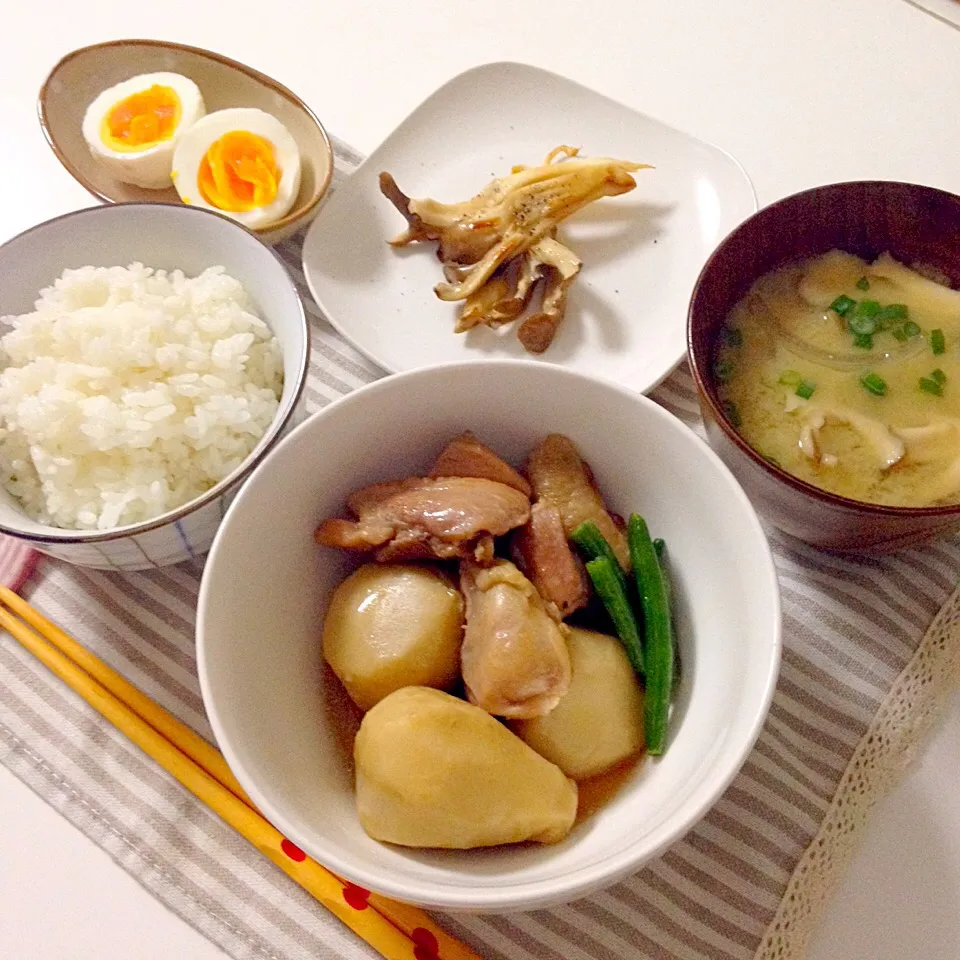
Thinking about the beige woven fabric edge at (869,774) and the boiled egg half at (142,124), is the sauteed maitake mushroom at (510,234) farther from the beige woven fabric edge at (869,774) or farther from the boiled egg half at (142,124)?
the beige woven fabric edge at (869,774)

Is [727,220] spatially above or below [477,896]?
above

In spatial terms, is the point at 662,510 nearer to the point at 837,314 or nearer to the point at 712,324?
the point at 712,324

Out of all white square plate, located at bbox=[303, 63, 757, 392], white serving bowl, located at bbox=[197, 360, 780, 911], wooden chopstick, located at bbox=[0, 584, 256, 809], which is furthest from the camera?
white square plate, located at bbox=[303, 63, 757, 392]

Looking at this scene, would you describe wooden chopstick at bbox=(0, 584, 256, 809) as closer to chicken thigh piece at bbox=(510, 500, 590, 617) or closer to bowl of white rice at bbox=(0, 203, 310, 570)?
bowl of white rice at bbox=(0, 203, 310, 570)

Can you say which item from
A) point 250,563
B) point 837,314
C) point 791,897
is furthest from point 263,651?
point 837,314

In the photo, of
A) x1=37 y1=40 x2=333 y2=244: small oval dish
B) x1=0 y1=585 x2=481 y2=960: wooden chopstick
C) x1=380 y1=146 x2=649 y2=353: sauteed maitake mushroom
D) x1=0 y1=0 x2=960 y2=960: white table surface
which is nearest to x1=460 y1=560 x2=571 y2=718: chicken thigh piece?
x1=0 y1=585 x2=481 y2=960: wooden chopstick

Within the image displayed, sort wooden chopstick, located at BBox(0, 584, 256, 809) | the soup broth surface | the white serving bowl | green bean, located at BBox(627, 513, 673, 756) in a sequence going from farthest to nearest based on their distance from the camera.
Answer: the soup broth surface
wooden chopstick, located at BBox(0, 584, 256, 809)
green bean, located at BBox(627, 513, 673, 756)
the white serving bowl
